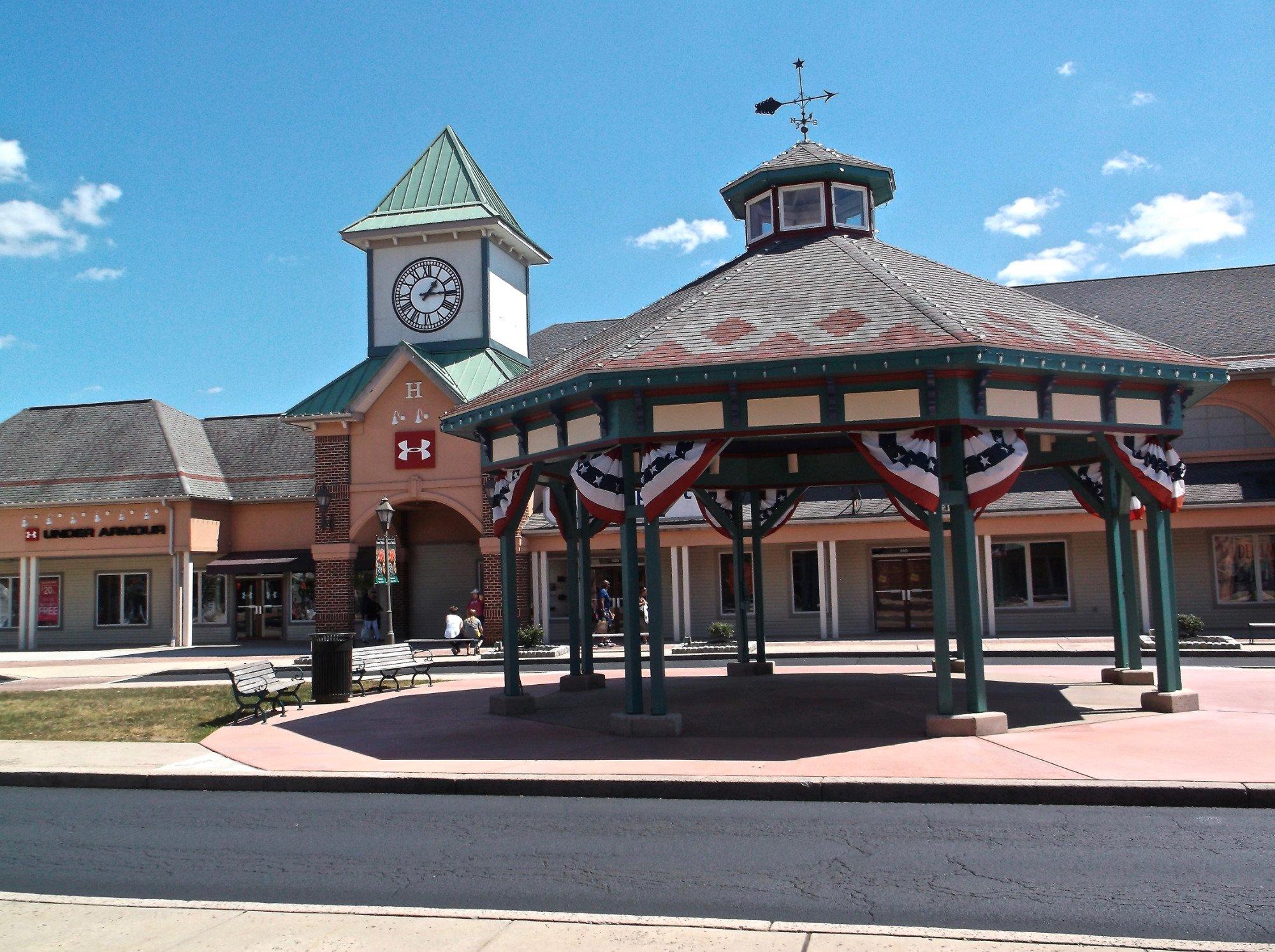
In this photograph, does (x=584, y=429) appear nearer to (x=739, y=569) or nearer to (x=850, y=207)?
(x=739, y=569)

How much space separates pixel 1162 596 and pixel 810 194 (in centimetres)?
756

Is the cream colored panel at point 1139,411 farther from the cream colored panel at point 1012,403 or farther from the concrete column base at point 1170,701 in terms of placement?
the concrete column base at point 1170,701

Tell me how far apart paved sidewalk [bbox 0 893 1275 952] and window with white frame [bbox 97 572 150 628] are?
30.9 meters

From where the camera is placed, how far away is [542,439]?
12.8m

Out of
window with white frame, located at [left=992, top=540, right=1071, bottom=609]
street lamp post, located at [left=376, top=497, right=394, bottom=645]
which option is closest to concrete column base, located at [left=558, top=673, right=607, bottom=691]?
street lamp post, located at [left=376, top=497, right=394, bottom=645]

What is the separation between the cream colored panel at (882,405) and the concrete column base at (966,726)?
9.86 ft

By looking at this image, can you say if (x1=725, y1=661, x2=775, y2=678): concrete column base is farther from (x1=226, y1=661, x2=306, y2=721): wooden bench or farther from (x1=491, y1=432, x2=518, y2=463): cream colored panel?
(x1=226, y1=661, x2=306, y2=721): wooden bench

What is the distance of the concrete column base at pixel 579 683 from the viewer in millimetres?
15672

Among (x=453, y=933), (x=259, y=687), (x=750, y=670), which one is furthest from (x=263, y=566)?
(x=453, y=933)

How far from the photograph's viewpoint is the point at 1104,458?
44.0ft

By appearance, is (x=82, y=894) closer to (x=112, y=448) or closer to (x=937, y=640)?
(x=937, y=640)

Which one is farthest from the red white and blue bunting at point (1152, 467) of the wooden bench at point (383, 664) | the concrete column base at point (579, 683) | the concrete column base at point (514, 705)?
the wooden bench at point (383, 664)

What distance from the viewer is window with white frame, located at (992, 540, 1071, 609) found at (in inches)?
1099

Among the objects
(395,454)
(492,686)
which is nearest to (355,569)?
(395,454)
